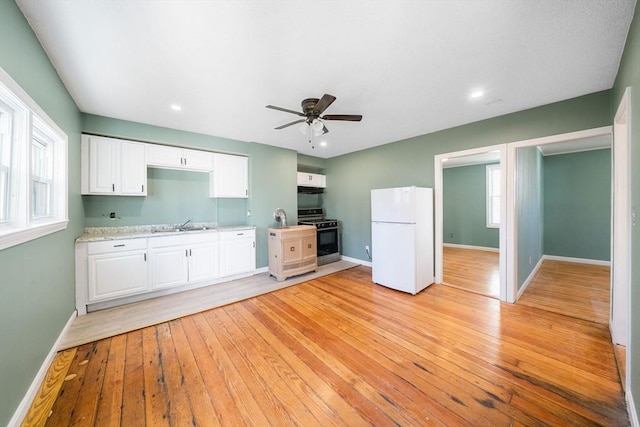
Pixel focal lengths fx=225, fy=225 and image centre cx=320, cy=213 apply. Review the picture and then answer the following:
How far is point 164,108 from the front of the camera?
2.79 meters

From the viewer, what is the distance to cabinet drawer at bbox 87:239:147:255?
8.98 ft

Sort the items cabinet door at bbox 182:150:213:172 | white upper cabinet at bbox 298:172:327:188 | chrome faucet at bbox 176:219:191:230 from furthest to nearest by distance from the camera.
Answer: white upper cabinet at bbox 298:172:327:188
chrome faucet at bbox 176:219:191:230
cabinet door at bbox 182:150:213:172

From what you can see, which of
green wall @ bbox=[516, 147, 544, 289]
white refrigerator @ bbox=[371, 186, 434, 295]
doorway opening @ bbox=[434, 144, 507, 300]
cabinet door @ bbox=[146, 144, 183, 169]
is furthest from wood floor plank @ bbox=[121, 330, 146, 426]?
green wall @ bbox=[516, 147, 544, 289]

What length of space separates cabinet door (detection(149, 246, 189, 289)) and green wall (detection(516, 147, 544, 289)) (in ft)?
15.6

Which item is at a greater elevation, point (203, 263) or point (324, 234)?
point (324, 234)

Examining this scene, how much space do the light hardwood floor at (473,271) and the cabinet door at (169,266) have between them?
417 centimetres

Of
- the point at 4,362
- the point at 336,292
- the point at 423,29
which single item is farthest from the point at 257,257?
the point at 423,29

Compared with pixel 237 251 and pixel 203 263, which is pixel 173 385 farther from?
pixel 237 251

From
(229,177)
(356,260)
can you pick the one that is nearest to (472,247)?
(356,260)

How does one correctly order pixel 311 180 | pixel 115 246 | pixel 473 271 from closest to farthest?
pixel 115 246 < pixel 473 271 < pixel 311 180

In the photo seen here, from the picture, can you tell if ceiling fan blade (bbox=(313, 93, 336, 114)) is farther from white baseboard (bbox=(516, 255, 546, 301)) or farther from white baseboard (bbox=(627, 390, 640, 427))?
white baseboard (bbox=(516, 255, 546, 301))

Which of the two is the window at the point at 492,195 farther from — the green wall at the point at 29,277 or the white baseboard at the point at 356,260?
the green wall at the point at 29,277

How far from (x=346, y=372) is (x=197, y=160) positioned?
3687 mm

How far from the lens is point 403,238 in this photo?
133 inches
